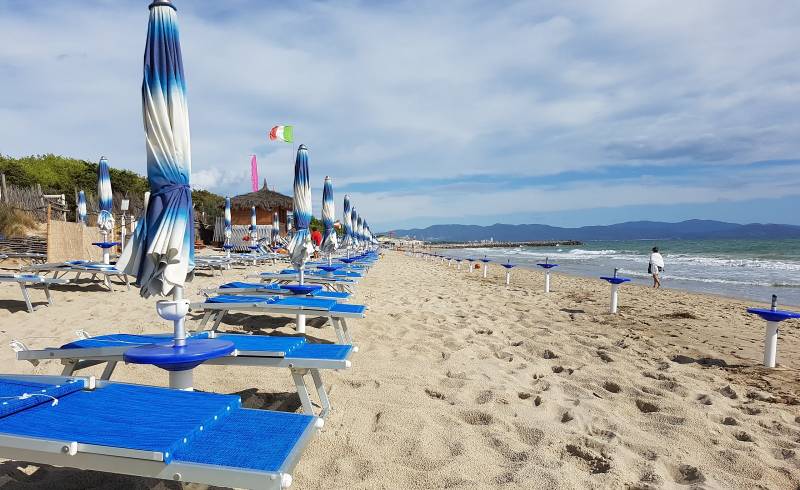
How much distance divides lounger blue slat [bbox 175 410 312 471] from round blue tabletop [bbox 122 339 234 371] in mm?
478

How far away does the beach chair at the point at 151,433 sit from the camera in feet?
5.19

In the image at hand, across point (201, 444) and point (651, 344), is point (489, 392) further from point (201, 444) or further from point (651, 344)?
point (651, 344)

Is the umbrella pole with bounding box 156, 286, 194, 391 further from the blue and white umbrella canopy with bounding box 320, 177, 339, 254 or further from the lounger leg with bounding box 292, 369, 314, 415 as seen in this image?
the blue and white umbrella canopy with bounding box 320, 177, 339, 254

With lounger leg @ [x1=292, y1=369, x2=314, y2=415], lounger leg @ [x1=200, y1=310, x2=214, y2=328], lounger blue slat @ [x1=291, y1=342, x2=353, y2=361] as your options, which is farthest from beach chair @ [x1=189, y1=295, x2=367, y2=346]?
lounger leg @ [x1=292, y1=369, x2=314, y2=415]

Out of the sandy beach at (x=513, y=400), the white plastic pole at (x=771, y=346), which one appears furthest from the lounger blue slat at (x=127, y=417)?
the white plastic pole at (x=771, y=346)

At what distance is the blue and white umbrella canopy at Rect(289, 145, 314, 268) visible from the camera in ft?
18.7

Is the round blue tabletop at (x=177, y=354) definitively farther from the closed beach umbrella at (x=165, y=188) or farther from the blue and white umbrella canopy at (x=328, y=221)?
the blue and white umbrella canopy at (x=328, y=221)

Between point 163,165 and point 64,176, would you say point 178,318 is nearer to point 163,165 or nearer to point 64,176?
point 163,165

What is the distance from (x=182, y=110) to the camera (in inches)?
101

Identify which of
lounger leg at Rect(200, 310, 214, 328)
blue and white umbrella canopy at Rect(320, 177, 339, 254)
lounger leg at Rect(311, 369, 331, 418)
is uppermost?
blue and white umbrella canopy at Rect(320, 177, 339, 254)

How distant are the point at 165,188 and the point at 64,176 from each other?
36036mm

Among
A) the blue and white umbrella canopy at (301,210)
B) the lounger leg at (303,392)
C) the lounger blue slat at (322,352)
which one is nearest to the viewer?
the lounger leg at (303,392)

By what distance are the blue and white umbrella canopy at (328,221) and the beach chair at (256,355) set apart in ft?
16.5

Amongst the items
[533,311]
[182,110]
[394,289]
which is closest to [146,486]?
[182,110]
